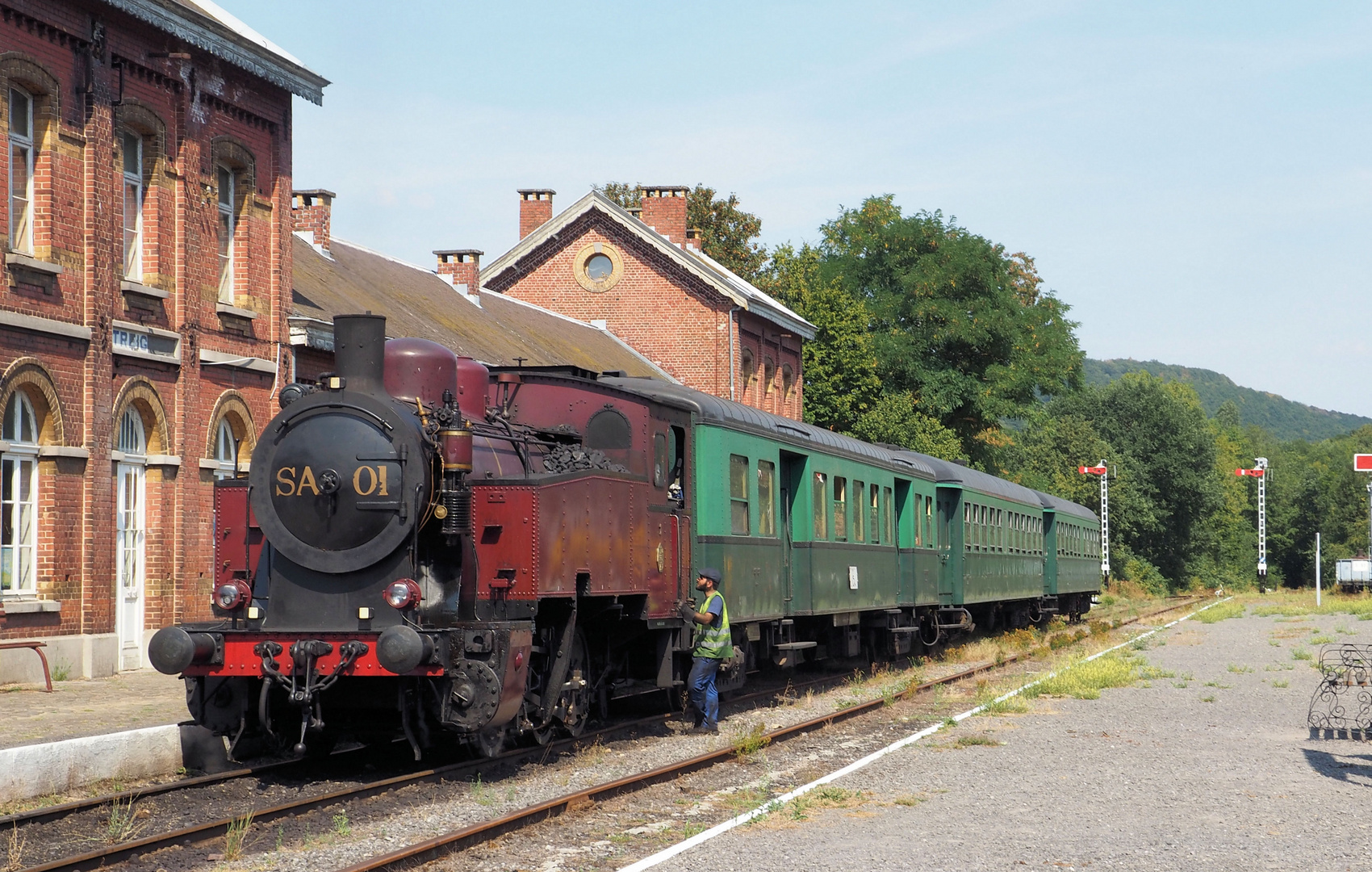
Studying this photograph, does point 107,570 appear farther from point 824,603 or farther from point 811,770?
point 811,770

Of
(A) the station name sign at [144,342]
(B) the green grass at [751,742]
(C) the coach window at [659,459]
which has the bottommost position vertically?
(B) the green grass at [751,742]

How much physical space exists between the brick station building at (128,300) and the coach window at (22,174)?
→ 0.07ft

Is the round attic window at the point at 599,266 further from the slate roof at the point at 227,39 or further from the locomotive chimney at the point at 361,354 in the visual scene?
the locomotive chimney at the point at 361,354

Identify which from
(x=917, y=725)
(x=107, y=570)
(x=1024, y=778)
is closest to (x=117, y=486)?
(x=107, y=570)

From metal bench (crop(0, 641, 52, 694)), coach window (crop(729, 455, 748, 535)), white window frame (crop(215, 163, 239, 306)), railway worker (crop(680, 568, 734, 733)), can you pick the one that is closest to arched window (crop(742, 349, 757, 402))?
white window frame (crop(215, 163, 239, 306))

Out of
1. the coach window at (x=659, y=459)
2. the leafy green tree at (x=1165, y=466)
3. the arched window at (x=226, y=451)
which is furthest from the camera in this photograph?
the leafy green tree at (x=1165, y=466)

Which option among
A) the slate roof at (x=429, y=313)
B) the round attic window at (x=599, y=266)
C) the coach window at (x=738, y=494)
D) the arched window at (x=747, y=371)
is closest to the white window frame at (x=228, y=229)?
the slate roof at (x=429, y=313)

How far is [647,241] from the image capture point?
3947cm

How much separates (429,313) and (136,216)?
33.3 feet

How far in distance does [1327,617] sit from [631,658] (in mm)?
29893

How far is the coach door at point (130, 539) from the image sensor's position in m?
17.2

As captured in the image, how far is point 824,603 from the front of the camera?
17000 mm

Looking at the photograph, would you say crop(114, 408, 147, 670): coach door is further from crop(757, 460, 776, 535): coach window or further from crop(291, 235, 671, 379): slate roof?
crop(757, 460, 776, 535): coach window

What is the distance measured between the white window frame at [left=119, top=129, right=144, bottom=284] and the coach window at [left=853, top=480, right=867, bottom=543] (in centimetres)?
903
